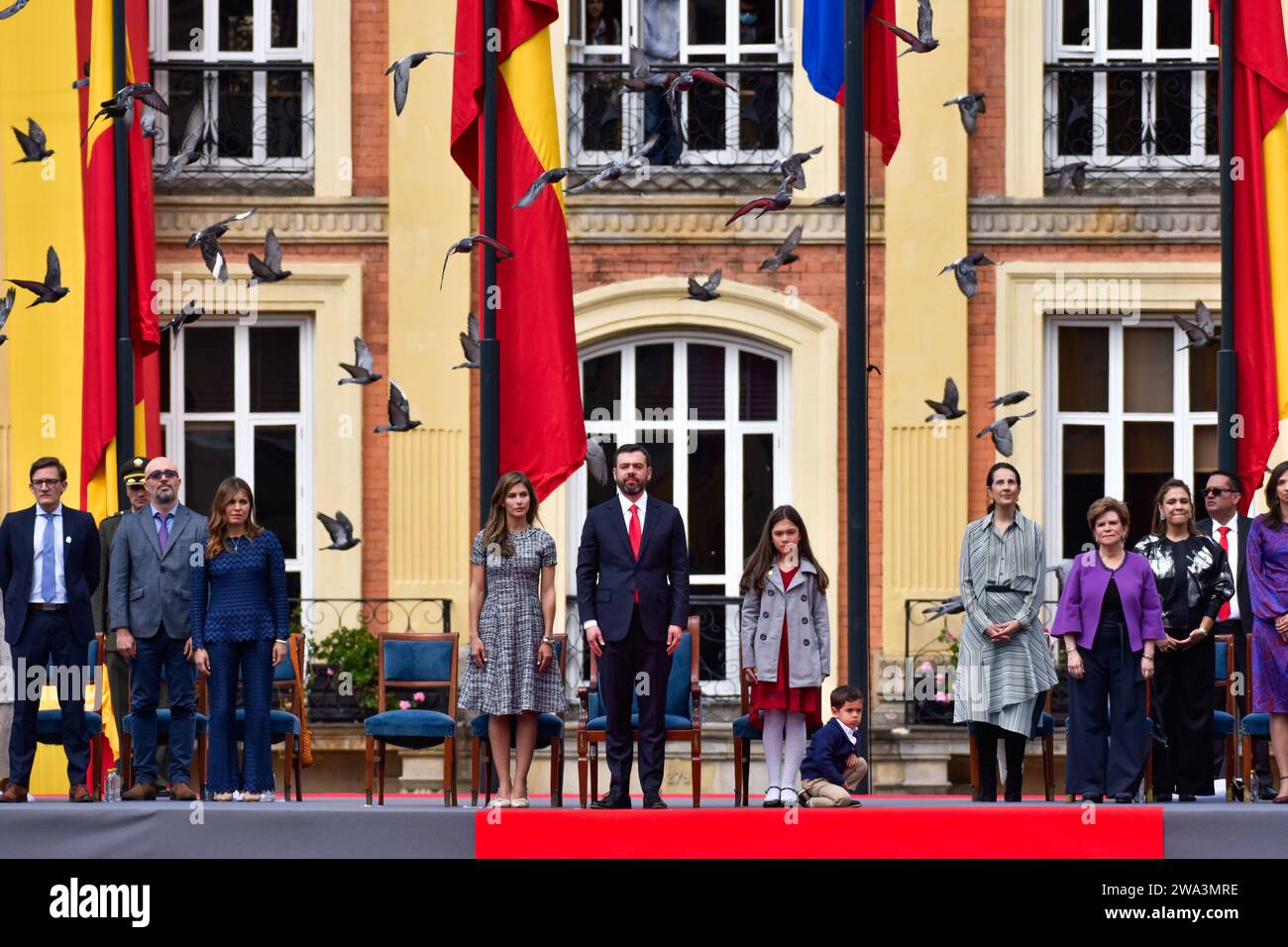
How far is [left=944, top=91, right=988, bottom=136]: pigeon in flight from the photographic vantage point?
1556 centimetres

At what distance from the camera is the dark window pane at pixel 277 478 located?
16.9 metres

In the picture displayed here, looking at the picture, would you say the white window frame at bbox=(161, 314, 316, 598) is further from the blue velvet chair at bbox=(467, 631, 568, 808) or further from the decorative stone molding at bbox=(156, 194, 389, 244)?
the blue velvet chair at bbox=(467, 631, 568, 808)

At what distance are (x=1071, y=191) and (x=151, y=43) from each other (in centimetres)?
637

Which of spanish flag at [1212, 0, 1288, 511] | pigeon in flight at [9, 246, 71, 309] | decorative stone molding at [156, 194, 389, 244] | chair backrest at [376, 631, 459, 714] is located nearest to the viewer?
chair backrest at [376, 631, 459, 714]

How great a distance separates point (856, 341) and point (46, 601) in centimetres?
411

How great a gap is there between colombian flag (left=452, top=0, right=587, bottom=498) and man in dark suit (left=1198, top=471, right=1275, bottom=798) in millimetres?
3250

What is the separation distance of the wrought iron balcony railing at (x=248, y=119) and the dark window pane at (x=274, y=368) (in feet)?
3.28

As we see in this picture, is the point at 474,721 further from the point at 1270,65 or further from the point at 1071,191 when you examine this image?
the point at 1071,191

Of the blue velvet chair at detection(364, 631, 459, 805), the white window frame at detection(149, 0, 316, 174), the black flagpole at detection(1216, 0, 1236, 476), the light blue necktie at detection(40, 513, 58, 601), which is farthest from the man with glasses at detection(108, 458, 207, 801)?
the white window frame at detection(149, 0, 316, 174)

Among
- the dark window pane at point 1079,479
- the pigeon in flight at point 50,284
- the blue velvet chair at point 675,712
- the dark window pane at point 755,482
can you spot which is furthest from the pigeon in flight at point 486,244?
the dark window pane at point 1079,479

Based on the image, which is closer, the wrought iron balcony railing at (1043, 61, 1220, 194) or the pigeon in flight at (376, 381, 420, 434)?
the pigeon in flight at (376, 381, 420, 434)

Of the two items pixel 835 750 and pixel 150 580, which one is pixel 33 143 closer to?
pixel 150 580

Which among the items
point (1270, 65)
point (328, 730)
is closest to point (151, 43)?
point (328, 730)

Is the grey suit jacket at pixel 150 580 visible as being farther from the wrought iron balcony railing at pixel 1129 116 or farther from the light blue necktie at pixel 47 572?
the wrought iron balcony railing at pixel 1129 116
